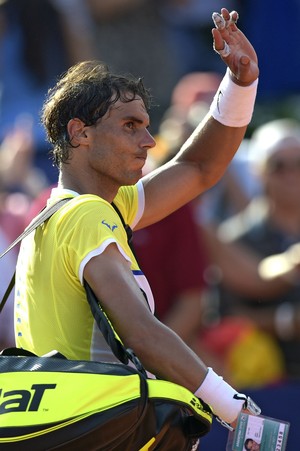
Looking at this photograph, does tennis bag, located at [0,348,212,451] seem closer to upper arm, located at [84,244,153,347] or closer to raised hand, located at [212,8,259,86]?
upper arm, located at [84,244,153,347]

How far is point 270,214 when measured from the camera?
265 inches

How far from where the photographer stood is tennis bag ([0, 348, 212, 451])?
3.02 meters

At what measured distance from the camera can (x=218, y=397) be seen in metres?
3.26

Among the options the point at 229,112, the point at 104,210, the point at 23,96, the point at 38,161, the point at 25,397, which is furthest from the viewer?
the point at 23,96

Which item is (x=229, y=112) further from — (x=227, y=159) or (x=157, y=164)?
(x=157, y=164)

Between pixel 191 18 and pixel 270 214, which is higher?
pixel 191 18

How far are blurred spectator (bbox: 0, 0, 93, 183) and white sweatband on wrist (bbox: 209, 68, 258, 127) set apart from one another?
473cm

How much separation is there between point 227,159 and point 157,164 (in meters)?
1.99

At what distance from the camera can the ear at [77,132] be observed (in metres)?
3.54

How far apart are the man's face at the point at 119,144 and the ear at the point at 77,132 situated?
0.02 m

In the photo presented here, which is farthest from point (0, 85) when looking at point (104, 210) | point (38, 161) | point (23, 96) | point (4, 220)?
point (104, 210)

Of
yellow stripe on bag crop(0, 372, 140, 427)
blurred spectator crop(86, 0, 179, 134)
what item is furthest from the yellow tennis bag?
blurred spectator crop(86, 0, 179, 134)

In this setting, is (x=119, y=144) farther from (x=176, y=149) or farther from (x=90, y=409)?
(x=176, y=149)

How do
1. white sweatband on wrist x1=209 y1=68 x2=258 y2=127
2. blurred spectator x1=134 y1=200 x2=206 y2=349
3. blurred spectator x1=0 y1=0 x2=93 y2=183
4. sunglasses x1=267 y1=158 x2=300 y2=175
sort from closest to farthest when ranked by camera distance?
white sweatband on wrist x1=209 y1=68 x2=258 y2=127
blurred spectator x1=134 y1=200 x2=206 y2=349
sunglasses x1=267 y1=158 x2=300 y2=175
blurred spectator x1=0 y1=0 x2=93 y2=183
